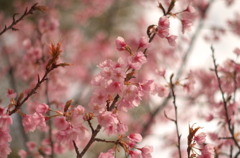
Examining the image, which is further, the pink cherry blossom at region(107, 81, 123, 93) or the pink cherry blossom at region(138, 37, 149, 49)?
the pink cherry blossom at region(138, 37, 149, 49)

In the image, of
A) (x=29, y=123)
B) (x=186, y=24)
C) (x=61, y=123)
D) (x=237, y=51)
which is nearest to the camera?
(x=61, y=123)

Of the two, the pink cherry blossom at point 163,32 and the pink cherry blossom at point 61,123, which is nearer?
the pink cherry blossom at point 61,123

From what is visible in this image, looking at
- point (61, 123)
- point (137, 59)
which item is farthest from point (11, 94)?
point (137, 59)

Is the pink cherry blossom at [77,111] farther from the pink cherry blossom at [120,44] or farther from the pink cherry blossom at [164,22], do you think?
the pink cherry blossom at [164,22]

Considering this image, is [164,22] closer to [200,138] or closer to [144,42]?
[144,42]

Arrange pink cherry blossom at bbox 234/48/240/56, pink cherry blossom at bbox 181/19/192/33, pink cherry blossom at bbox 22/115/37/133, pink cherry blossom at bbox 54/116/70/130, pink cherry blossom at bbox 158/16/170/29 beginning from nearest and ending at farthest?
pink cherry blossom at bbox 54/116/70/130, pink cherry blossom at bbox 22/115/37/133, pink cherry blossom at bbox 158/16/170/29, pink cherry blossom at bbox 181/19/192/33, pink cherry blossom at bbox 234/48/240/56

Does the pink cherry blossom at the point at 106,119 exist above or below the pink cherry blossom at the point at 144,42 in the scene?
below

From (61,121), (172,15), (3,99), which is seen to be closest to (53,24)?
(3,99)

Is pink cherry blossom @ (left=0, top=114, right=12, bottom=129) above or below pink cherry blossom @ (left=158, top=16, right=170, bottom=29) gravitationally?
below

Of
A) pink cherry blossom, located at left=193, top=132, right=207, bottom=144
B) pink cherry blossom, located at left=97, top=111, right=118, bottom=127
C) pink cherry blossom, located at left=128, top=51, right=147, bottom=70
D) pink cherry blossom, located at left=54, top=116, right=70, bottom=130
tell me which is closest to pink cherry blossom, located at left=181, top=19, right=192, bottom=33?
pink cherry blossom, located at left=128, top=51, right=147, bottom=70

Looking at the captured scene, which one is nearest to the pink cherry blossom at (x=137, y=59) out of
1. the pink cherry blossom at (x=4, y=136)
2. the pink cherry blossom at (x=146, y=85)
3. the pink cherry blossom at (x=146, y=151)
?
the pink cherry blossom at (x=146, y=85)

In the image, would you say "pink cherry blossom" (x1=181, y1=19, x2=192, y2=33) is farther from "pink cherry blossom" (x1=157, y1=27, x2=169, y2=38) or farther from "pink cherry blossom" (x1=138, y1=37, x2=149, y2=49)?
"pink cherry blossom" (x1=138, y1=37, x2=149, y2=49)

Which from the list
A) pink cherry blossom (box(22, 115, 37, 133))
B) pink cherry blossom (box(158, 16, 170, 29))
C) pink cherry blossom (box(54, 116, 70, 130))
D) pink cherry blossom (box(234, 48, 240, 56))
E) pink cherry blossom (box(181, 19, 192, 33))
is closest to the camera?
pink cherry blossom (box(54, 116, 70, 130))

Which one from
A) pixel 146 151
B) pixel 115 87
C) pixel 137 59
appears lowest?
pixel 146 151
